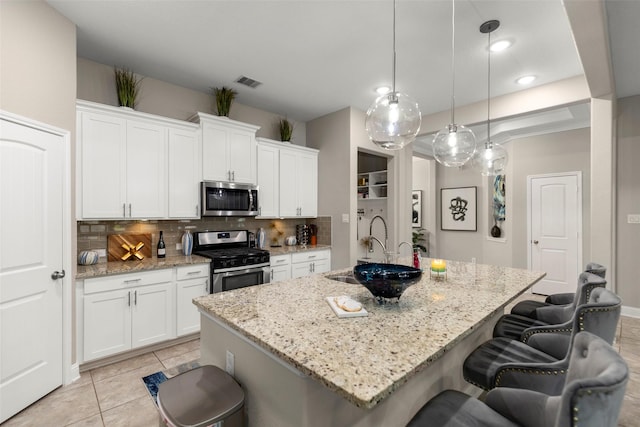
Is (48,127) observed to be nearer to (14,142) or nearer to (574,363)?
(14,142)

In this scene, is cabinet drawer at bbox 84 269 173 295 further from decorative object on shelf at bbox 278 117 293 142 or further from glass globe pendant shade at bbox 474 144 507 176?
glass globe pendant shade at bbox 474 144 507 176

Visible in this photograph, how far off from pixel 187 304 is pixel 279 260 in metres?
1.24

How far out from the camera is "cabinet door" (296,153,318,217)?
Answer: 4.66 meters

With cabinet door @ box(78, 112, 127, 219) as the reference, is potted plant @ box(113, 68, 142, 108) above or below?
above

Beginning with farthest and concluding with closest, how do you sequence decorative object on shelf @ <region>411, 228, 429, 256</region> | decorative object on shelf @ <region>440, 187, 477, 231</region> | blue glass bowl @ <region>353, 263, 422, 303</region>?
decorative object on shelf @ <region>411, 228, 429, 256</region>, decorative object on shelf @ <region>440, 187, 477, 231</region>, blue glass bowl @ <region>353, 263, 422, 303</region>

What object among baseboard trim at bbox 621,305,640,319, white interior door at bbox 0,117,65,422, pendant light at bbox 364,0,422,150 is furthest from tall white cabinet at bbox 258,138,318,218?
baseboard trim at bbox 621,305,640,319

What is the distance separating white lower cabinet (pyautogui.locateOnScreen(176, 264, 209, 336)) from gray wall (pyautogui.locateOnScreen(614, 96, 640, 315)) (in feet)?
16.9

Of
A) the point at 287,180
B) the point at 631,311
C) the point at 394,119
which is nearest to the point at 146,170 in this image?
the point at 287,180

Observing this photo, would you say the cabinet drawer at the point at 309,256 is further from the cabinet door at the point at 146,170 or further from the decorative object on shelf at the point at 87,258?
the decorative object on shelf at the point at 87,258

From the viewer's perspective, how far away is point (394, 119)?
6.37 ft

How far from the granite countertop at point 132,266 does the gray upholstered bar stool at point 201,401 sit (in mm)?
1747

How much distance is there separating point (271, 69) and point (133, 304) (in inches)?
109

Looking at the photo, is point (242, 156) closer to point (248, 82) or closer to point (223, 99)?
point (223, 99)

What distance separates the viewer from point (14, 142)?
6.87ft
